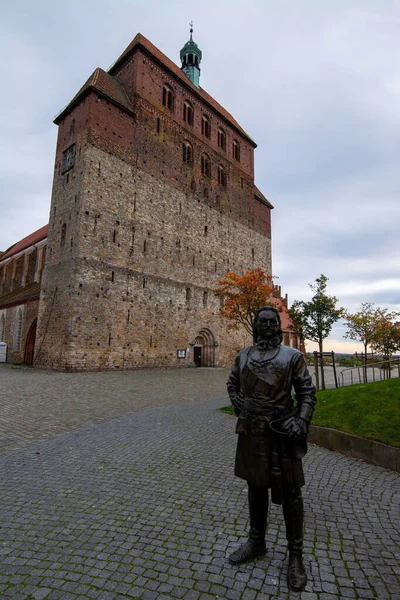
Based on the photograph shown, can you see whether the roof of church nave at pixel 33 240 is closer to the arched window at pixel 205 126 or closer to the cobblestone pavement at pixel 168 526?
the arched window at pixel 205 126

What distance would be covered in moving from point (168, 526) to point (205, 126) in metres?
33.8

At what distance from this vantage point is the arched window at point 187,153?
28.7 metres

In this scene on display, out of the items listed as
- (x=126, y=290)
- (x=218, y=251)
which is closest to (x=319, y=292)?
(x=218, y=251)

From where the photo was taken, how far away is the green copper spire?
3494cm

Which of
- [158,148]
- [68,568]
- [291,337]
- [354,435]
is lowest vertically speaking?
[68,568]

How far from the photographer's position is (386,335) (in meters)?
26.4

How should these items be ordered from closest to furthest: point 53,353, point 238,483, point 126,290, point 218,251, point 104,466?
point 238,483
point 104,466
point 53,353
point 126,290
point 218,251

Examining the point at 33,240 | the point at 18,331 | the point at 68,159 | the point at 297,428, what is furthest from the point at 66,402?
the point at 33,240

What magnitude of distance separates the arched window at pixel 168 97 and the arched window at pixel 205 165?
16.0 feet

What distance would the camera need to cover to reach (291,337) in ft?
157

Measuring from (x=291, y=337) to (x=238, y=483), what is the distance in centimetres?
4508

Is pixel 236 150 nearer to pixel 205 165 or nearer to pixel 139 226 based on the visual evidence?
pixel 205 165

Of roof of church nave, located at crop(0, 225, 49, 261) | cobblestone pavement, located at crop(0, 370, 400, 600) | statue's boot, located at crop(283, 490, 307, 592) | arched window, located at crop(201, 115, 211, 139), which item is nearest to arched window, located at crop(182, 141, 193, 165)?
arched window, located at crop(201, 115, 211, 139)

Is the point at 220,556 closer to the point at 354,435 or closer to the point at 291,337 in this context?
the point at 354,435
